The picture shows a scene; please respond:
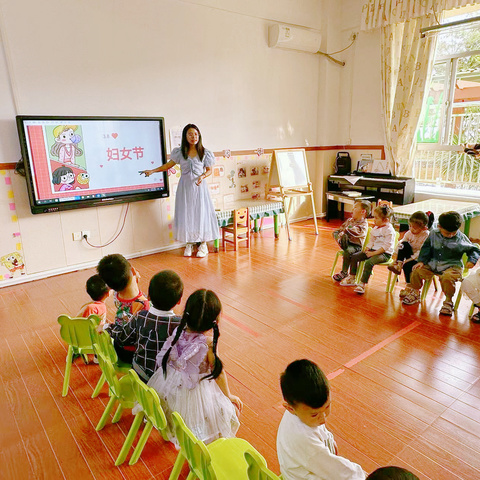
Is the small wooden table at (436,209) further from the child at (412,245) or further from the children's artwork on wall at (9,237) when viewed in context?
the children's artwork on wall at (9,237)

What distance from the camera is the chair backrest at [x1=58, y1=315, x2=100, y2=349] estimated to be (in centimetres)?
192

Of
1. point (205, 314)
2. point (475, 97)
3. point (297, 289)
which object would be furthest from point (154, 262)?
point (475, 97)

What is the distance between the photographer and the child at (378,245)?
3.43m

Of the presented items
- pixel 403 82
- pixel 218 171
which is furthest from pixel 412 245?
pixel 403 82

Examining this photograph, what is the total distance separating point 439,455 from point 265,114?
16.1 ft

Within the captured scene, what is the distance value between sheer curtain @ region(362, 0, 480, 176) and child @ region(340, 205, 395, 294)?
266 centimetres

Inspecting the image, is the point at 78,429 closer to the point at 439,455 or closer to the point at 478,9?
the point at 439,455

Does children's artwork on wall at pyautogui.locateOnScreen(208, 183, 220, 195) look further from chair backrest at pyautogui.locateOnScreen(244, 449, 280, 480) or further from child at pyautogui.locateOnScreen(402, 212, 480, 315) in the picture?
chair backrest at pyautogui.locateOnScreen(244, 449, 280, 480)

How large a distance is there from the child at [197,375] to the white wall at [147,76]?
311 cm

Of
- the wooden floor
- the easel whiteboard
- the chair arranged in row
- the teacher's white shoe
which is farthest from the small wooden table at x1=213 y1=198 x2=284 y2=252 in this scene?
the chair arranged in row

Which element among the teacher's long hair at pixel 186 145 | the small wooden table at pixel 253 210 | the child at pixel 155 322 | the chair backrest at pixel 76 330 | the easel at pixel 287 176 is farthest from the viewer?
the easel at pixel 287 176

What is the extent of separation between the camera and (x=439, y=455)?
1.74 meters

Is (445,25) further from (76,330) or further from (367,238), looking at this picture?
(76,330)

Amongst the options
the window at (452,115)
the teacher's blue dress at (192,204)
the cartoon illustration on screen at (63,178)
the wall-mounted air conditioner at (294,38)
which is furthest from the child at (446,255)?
the wall-mounted air conditioner at (294,38)
